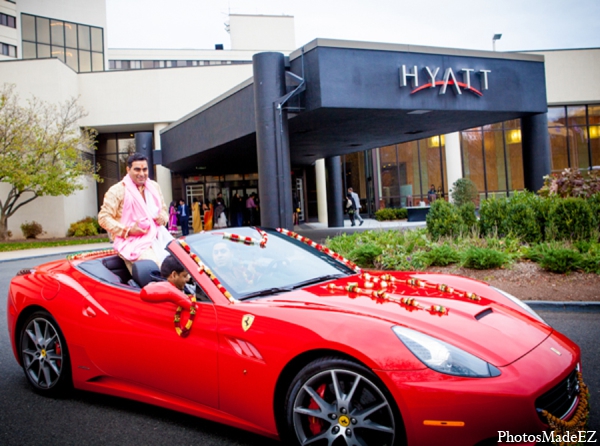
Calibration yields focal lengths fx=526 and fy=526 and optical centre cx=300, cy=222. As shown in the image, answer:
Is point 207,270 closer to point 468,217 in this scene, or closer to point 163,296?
point 163,296

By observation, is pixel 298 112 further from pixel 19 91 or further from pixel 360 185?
pixel 360 185

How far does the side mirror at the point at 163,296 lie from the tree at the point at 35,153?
27.1 metres

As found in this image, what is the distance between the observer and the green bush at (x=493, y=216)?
11844 millimetres

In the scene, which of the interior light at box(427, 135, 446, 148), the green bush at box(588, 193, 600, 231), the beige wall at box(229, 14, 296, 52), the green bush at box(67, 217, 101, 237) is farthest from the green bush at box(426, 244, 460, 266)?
the beige wall at box(229, 14, 296, 52)

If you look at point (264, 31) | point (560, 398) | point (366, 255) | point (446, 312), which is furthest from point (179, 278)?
point (264, 31)

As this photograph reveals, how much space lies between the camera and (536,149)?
17.8 meters

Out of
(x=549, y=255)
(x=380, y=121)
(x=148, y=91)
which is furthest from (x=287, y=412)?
A: (x=148, y=91)

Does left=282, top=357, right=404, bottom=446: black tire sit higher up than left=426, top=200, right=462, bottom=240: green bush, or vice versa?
left=426, top=200, right=462, bottom=240: green bush

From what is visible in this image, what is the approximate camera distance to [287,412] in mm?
2861

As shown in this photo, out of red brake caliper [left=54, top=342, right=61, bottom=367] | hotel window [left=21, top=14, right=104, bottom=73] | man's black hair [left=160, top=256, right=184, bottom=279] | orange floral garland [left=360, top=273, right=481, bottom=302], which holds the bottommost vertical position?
red brake caliper [left=54, top=342, right=61, bottom=367]

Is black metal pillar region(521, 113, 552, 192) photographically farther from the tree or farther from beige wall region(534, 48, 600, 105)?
the tree

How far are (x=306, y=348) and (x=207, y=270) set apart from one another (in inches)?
39.6

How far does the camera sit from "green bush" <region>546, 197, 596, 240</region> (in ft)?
34.8

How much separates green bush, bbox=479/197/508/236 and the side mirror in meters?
9.67
